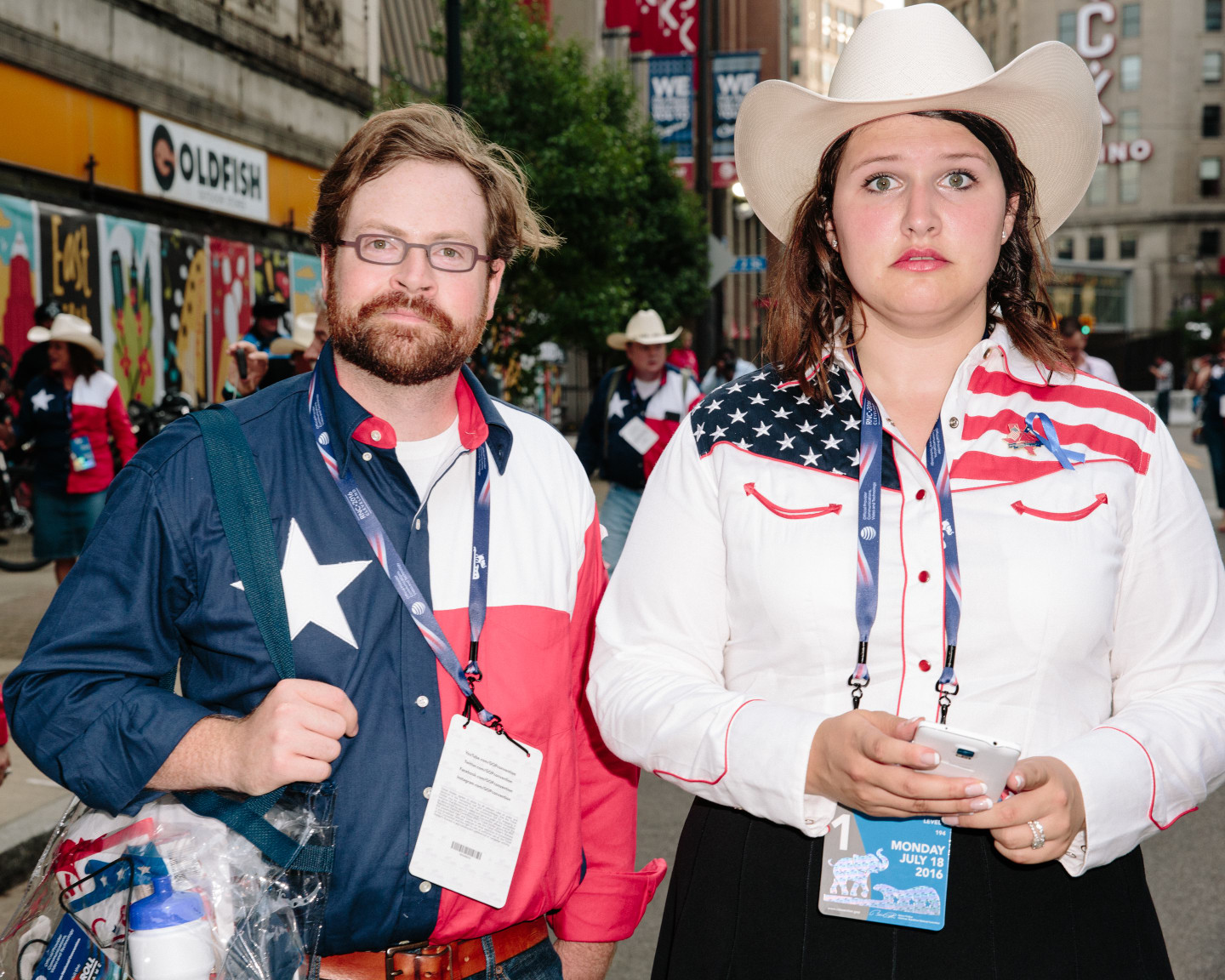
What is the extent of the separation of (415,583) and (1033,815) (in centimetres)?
110

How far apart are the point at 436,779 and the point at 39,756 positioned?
647mm

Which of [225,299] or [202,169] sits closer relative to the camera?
[202,169]

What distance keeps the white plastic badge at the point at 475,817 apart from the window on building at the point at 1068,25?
107 metres

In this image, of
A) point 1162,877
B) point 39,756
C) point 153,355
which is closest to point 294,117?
point 153,355

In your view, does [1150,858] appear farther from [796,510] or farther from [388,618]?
[388,618]

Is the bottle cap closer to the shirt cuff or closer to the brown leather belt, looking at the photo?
the brown leather belt

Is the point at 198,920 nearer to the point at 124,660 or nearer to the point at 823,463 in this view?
the point at 124,660

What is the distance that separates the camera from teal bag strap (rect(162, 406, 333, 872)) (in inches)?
76.9

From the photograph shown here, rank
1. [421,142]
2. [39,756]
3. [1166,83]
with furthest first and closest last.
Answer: [1166,83]
[421,142]
[39,756]

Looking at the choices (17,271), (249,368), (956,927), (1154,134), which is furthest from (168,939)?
(1154,134)

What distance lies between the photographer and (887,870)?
1.94 meters

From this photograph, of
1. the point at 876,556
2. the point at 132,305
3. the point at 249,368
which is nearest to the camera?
the point at 876,556

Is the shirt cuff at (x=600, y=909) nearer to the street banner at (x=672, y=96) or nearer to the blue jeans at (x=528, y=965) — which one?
the blue jeans at (x=528, y=965)

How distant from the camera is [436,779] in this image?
2137 millimetres
